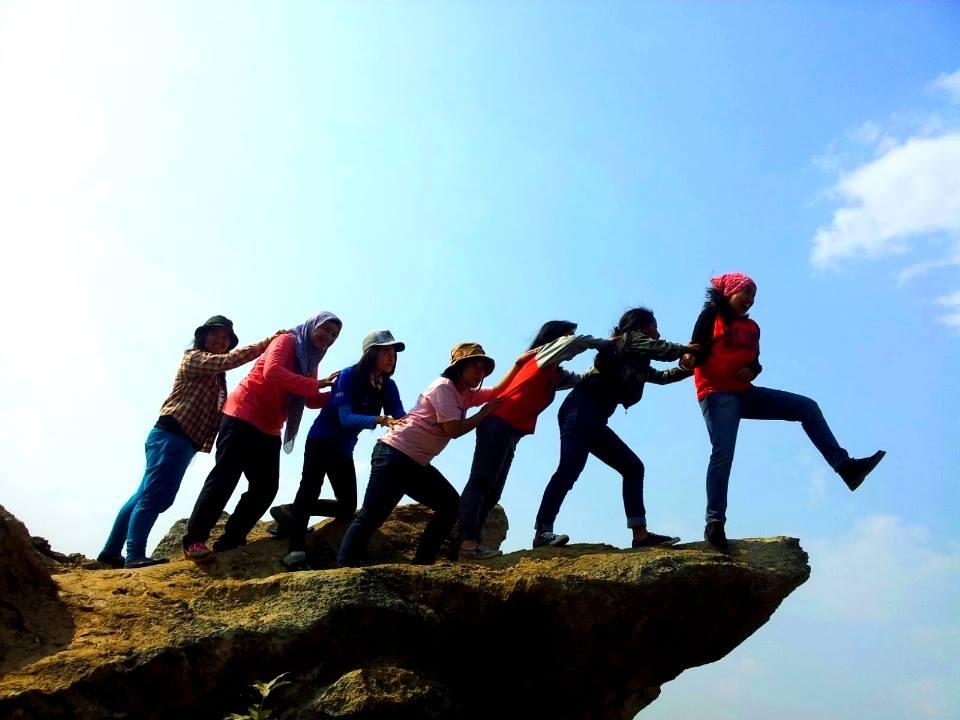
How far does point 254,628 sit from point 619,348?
3.94 metres

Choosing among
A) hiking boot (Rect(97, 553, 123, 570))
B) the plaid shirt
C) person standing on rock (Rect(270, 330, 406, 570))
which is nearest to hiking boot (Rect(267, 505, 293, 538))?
person standing on rock (Rect(270, 330, 406, 570))

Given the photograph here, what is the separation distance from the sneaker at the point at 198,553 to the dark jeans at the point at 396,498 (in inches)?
43.5

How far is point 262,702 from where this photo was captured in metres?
5.96

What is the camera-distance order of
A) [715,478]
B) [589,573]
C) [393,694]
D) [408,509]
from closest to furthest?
[393,694] → [589,573] → [715,478] → [408,509]

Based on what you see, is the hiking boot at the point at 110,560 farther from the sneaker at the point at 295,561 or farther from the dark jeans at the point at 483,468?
the dark jeans at the point at 483,468

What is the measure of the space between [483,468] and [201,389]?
2.69 meters

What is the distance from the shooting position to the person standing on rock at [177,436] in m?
7.52

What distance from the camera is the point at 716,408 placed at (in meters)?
7.79

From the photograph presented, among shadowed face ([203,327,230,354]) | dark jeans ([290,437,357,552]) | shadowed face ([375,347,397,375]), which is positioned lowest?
dark jeans ([290,437,357,552])

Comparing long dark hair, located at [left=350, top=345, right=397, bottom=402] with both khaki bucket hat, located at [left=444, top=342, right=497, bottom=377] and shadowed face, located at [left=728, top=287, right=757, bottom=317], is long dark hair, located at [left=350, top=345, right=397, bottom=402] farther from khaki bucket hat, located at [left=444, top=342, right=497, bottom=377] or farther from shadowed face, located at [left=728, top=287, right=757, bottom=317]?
shadowed face, located at [left=728, top=287, right=757, bottom=317]

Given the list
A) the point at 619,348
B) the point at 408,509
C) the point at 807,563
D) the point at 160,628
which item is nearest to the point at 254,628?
the point at 160,628

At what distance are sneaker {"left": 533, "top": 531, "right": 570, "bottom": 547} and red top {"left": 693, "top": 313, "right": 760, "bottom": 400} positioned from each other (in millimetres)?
1791

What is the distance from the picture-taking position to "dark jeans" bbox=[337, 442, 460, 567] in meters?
7.10

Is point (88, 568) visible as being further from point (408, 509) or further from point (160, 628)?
point (408, 509)
